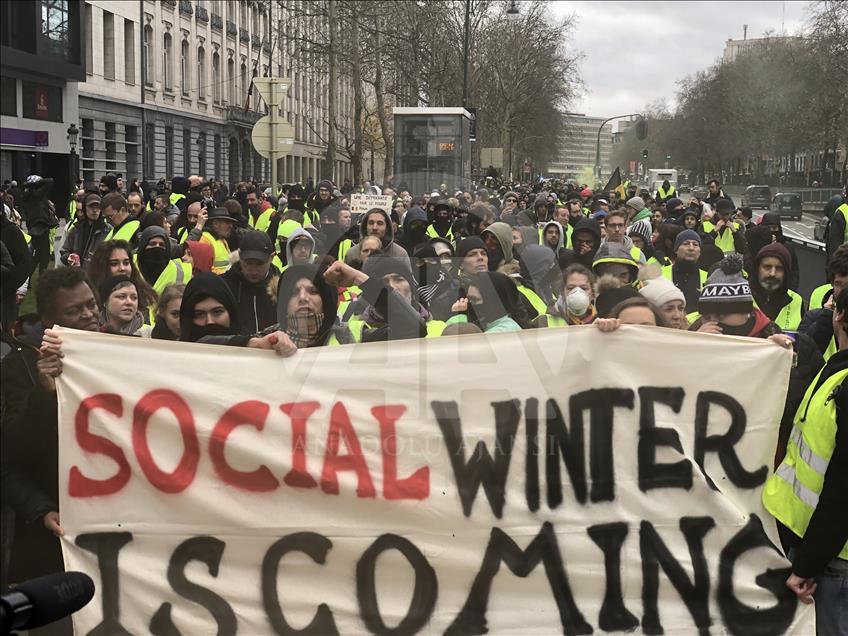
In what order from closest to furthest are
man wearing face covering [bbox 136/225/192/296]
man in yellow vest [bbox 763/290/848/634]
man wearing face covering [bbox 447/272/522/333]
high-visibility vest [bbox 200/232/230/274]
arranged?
man in yellow vest [bbox 763/290/848/634]
man wearing face covering [bbox 447/272/522/333]
man wearing face covering [bbox 136/225/192/296]
high-visibility vest [bbox 200/232/230/274]

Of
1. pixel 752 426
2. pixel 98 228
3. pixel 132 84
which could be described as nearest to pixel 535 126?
pixel 132 84

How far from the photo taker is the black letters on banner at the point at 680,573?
4008mm

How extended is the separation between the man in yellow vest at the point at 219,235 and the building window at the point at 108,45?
105 ft

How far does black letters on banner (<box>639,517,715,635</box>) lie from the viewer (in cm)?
401

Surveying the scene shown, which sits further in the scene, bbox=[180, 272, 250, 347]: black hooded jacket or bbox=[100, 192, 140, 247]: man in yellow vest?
bbox=[100, 192, 140, 247]: man in yellow vest

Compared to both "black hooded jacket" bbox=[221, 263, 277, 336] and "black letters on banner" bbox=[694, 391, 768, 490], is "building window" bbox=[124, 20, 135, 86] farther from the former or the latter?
"black letters on banner" bbox=[694, 391, 768, 490]

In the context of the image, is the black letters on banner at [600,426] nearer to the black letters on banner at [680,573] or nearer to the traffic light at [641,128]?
the black letters on banner at [680,573]

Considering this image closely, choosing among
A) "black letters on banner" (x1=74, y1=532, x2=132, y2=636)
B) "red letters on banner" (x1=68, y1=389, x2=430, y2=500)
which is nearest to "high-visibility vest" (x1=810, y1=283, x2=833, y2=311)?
"red letters on banner" (x1=68, y1=389, x2=430, y2=500)

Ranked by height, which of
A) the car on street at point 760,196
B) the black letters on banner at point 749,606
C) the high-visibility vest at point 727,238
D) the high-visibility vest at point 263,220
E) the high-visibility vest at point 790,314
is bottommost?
the black letters on banner at point 749,606

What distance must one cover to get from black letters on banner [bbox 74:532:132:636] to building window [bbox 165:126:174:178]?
44.0 meters

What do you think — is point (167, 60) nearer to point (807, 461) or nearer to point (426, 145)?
point (426, 145)

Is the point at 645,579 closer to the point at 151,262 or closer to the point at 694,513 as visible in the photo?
the point at 694,513

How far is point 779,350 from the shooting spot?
4.16m

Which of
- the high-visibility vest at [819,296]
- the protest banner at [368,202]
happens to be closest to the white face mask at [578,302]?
the high-visibility vest at [819,296]
